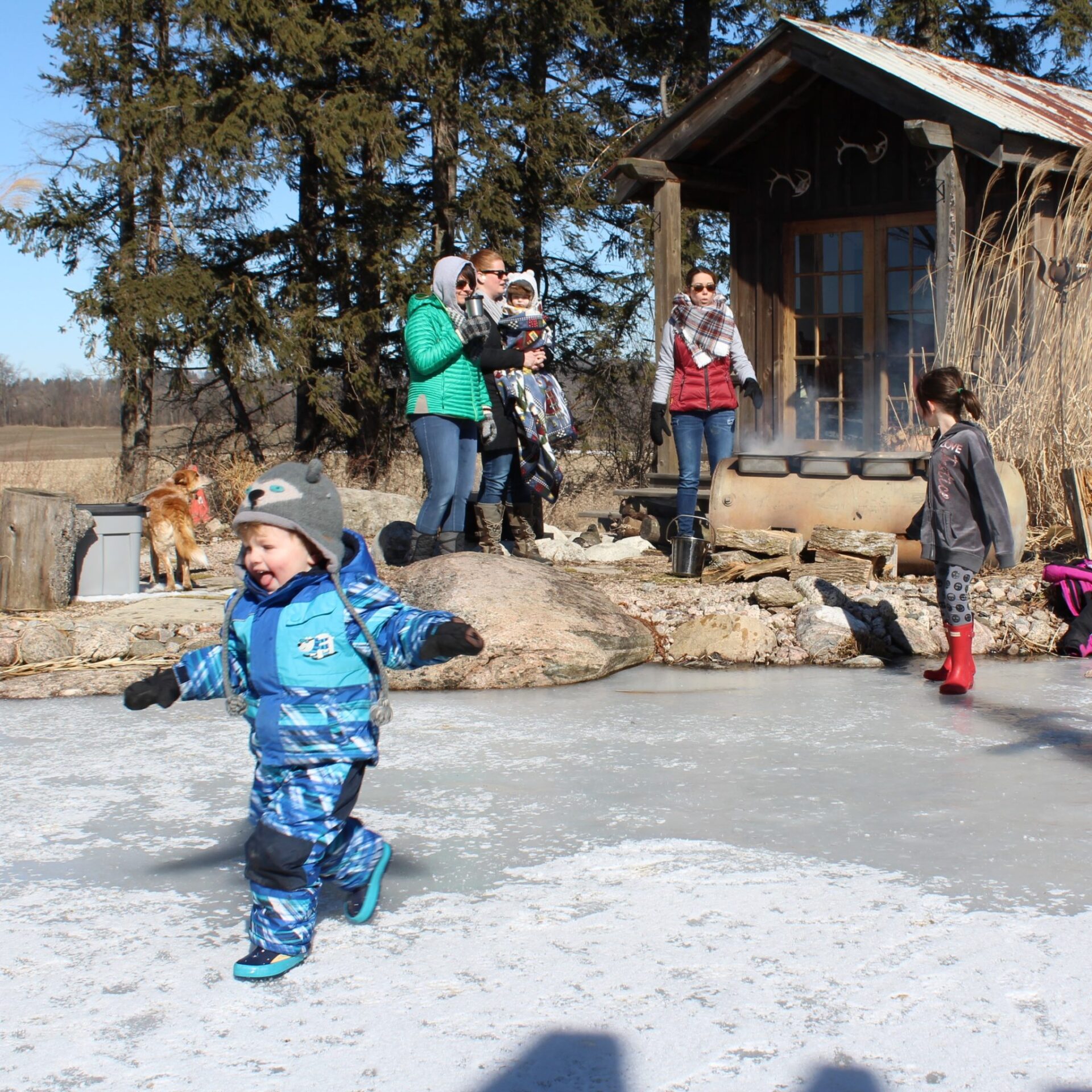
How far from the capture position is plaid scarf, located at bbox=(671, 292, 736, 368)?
311 inches

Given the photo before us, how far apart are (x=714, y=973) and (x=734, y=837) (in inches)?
34.1

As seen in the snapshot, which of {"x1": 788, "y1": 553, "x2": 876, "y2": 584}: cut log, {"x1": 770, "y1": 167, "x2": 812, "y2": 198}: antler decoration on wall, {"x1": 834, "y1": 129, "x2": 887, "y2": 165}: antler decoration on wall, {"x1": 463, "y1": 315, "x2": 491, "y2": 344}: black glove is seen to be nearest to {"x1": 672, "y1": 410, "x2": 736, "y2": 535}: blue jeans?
{"x1": 788, "y1": 553, "x2": 876, "y2": 584}: cut log

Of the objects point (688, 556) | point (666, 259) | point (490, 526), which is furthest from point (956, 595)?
point (666, 259)

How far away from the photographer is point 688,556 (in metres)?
7.87

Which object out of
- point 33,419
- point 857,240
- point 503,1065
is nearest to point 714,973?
point 503,1065

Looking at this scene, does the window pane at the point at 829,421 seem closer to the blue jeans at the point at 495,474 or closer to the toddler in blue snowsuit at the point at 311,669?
the blue jeans at the point at 495,474

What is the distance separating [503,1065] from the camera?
2.32m

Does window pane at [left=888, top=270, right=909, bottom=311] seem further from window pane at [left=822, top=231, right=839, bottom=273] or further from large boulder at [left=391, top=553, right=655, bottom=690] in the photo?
large boulder at [left=391, top=553, right=655, bottom=690]

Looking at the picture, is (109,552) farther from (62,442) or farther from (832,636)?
(62,442)

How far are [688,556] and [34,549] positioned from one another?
3703 mm

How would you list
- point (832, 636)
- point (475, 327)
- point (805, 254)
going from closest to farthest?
point (832, 636) → point (475, 327) → point (805, 254)

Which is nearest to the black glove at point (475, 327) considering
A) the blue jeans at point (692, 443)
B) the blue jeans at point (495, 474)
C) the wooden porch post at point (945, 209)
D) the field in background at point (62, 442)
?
the blue jeans at point (495, 474)

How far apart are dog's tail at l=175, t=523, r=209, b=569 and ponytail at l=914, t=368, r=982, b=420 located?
14.4 feet

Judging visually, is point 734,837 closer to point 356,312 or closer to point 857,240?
point 857,240
